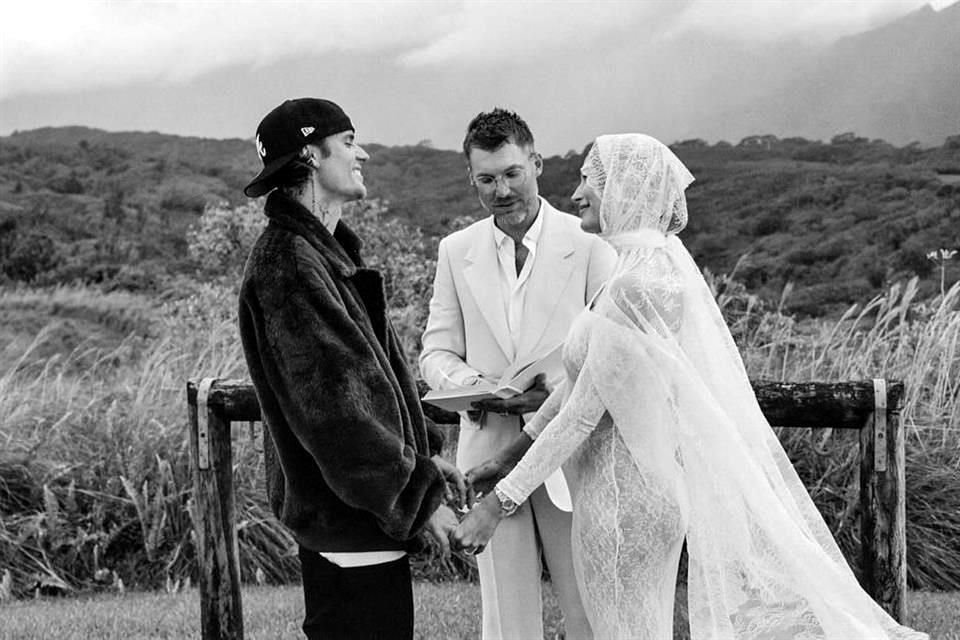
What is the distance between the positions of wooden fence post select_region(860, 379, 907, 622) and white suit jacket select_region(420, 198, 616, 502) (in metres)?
1.26

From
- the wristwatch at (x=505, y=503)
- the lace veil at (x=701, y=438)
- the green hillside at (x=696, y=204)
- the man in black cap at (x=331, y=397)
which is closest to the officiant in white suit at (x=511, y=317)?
the wristwatch at (x=505, y=503)

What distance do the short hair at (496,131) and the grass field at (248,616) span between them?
2.68 meters

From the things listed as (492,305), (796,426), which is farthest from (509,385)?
(796,426)

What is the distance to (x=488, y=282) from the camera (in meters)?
4.34

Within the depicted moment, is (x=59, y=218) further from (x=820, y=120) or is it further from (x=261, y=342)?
(x=261, y=342)

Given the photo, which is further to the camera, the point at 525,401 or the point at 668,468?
the point at 525,401

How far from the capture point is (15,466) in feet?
25.6

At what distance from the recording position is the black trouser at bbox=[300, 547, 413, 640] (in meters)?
3.10

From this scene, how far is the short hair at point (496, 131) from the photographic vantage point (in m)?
4.25

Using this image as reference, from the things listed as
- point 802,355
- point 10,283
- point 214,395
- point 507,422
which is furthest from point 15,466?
point 10,283

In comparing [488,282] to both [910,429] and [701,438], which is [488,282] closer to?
[701,438]

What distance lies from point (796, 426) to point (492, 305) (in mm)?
1440

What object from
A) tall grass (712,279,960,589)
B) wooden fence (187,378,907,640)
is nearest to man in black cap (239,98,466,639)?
wooden fence (187,378,907,640)

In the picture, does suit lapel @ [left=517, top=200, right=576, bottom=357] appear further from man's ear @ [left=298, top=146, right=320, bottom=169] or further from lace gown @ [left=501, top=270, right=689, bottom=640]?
man's ear @ [left=298, top=146, right=320, bottom=169]
